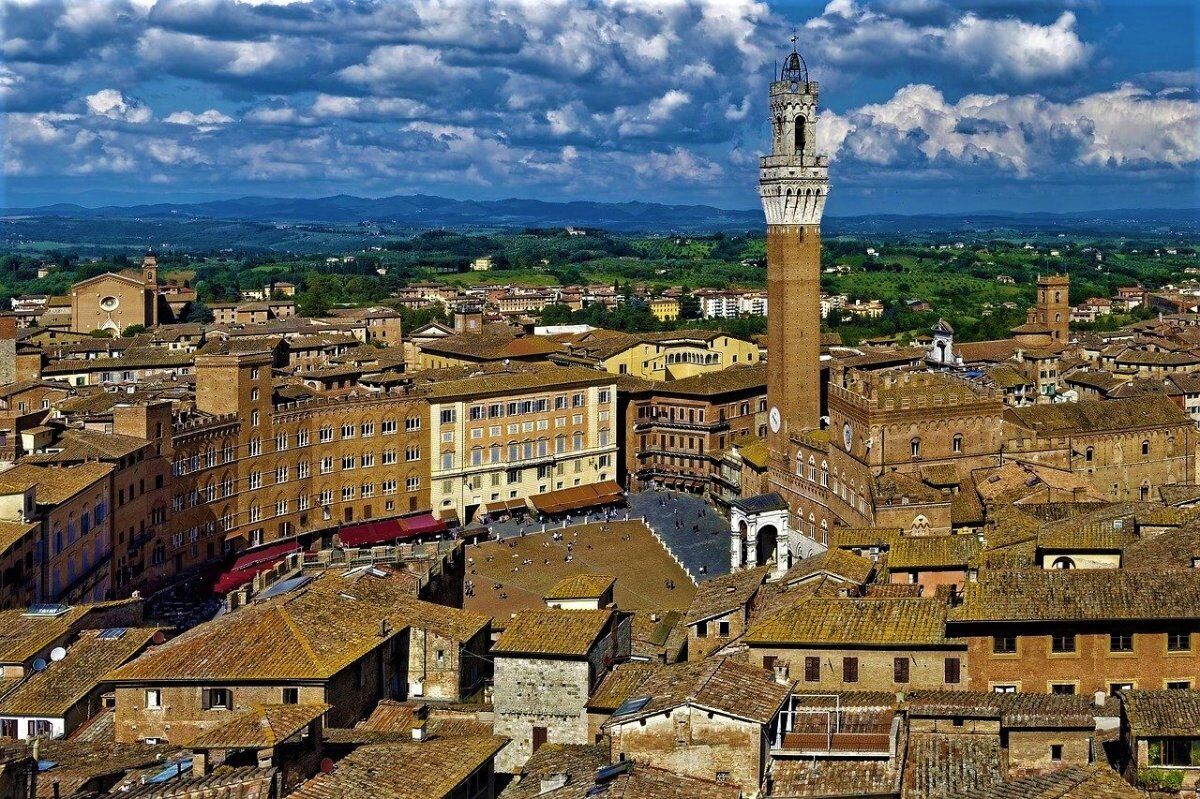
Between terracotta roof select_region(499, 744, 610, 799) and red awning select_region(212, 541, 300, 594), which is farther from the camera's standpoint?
red awning select_region(212, 541, 300, 594)

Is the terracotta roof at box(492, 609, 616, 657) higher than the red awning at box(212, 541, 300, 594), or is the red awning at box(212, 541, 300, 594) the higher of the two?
the terracotta roof at box(492, 609, 616, 657)

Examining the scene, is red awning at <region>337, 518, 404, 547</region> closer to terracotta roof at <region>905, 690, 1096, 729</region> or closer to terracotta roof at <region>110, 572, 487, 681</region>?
terracotta roof at <region>110, 572, 487, 681</region>

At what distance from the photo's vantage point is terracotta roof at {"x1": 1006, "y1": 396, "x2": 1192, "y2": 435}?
66562mm

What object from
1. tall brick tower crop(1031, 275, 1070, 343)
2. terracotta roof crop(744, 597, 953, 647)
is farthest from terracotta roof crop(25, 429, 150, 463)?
tall brick tower crop(1031, 275, 1070, 343)

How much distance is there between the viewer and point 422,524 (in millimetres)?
78812

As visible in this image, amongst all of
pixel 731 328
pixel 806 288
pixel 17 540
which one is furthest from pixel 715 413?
pixel 731 328

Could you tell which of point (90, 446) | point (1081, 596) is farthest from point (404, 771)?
point (90, 446)

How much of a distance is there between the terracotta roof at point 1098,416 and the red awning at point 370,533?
29796 mm

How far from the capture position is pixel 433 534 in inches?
3051

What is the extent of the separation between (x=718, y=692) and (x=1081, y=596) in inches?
331

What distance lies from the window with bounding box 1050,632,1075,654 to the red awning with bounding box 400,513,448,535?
171 ft

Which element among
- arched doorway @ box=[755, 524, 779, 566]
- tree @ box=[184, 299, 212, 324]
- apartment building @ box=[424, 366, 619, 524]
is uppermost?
tree @ box=[184, 299, 212, 324]

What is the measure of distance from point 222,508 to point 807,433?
2677cm

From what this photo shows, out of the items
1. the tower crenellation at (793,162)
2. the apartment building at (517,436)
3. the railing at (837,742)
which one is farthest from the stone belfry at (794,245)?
the railing at (837,742)
